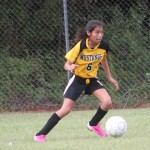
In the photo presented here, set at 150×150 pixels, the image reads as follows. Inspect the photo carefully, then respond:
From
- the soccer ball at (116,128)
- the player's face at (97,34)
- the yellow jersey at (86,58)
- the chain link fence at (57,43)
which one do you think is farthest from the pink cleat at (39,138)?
the chain link fence at (57,43)

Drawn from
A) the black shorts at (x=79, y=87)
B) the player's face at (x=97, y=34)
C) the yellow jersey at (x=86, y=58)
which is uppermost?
the player's face at (x=97, y=34)

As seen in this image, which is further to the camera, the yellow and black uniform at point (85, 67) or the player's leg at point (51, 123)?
the yellow and black uniform at point (85, 67)

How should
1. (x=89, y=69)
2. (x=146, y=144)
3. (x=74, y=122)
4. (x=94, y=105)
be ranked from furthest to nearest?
(x=94, y=105)
(x=74, y=122)
(x=89, y=69)
(x=146, y=144)

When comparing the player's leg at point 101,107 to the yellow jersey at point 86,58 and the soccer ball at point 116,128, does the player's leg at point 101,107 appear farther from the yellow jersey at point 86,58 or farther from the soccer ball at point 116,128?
the soccer ball at point 116,128

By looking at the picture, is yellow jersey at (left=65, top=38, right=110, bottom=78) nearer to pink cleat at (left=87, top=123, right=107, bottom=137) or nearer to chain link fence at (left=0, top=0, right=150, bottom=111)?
pink cleat at (left=87, top=123, right=107, bottom=137)

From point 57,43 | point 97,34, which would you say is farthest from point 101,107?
point 57,43

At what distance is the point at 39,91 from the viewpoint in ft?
41.2

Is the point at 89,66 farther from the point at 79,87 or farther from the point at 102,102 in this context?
the point at 102,102

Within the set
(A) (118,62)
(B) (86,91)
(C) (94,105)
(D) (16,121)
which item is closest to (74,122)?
(D) (16,121)

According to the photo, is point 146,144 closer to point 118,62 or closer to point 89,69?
point 89,69

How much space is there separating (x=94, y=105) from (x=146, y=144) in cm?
555

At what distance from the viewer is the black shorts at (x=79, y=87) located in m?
7.98

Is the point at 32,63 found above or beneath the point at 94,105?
above

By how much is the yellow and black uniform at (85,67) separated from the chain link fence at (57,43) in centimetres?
439
